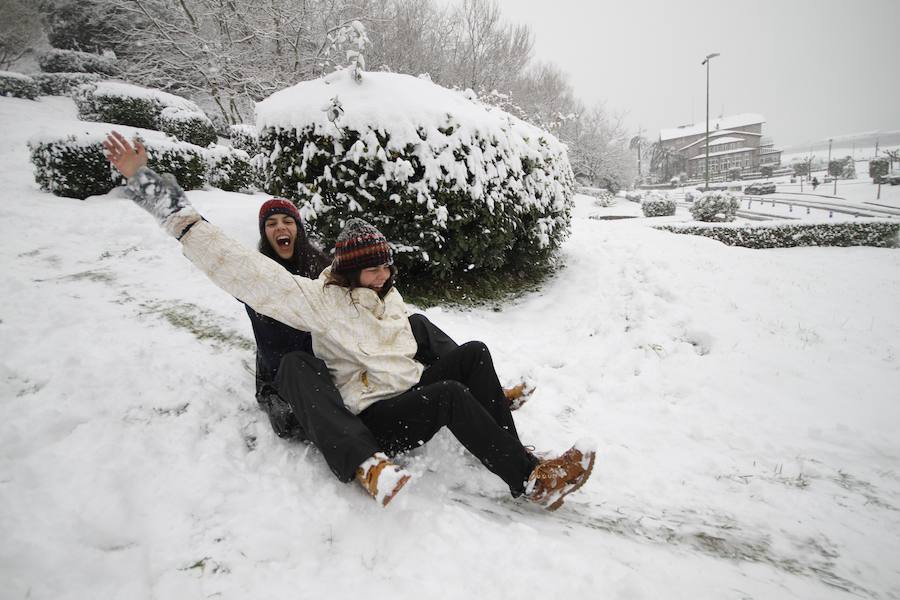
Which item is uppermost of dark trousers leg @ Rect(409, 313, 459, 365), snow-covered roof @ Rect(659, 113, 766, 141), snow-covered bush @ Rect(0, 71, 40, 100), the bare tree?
snow-covered roof @ Rect(659, 113, 766, 141)

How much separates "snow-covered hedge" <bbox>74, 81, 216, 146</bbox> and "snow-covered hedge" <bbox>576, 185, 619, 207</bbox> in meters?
22.7

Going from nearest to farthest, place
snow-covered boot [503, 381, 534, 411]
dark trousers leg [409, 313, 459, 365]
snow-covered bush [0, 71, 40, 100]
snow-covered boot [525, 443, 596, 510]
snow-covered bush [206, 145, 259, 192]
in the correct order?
snow-covered boot [525, 443, 596, 510]
dark trousers leg [409, 313, 459, 365]
snow-covered boot [503, 381, 534, 411]
snow-covered bush [206, 145, 259, 192]
snow-covered bush [0, 71, 40, 100]

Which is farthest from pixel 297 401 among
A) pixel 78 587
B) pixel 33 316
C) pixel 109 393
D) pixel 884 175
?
pixel 884 175

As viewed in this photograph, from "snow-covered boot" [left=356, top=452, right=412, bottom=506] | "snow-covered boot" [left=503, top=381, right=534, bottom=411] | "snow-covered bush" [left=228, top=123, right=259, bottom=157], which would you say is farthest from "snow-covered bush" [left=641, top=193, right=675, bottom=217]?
"snow-covered boot" [left=356, top=452, right=412, bottom=506]

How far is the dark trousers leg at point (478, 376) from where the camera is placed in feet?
8.05

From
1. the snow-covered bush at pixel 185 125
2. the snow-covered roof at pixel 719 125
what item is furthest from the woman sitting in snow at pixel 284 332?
the snow-covered roof at pixel 719 125

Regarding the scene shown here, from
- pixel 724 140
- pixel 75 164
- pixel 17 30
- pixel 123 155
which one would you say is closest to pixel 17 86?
pixel 17 30

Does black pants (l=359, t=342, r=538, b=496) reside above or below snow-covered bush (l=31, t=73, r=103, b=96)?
below

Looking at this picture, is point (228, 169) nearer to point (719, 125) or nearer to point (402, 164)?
point (402, 164)

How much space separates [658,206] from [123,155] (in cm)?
2157

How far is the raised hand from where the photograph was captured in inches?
81.9

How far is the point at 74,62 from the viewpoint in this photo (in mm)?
18766

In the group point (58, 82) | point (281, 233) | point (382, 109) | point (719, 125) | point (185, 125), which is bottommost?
point (281, 233)

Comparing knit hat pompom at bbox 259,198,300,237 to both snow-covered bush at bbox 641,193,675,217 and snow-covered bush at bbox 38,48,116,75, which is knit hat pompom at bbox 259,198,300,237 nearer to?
snow-covered bush at bbox 641,193,675,217
